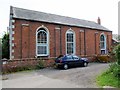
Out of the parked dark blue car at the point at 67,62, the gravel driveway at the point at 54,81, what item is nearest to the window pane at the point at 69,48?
the parked dark blue car at the point at 67,62

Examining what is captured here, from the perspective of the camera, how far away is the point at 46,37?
21.9 m

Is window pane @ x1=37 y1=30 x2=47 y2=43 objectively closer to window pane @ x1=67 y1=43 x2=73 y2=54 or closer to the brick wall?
the brick wall

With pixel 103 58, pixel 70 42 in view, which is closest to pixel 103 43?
pixel 103 58

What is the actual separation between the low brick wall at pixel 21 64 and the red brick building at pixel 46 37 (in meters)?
1.49

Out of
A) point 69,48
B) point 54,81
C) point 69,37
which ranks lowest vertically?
point 54,81

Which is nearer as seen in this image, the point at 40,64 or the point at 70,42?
the point at 40,64

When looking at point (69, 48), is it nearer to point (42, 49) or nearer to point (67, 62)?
point (42, 49)

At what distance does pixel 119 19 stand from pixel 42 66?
997 cm

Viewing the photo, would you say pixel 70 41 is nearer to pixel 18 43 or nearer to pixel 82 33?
pixel 82 33

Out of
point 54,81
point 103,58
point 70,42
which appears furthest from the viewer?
point 103,58

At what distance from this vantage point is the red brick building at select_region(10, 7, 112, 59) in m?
19.5

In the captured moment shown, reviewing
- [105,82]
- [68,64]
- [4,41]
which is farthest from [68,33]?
[105,82]

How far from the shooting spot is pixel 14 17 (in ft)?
62.9

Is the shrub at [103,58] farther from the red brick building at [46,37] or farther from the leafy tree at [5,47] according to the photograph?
the leafy tree at [5,47]
